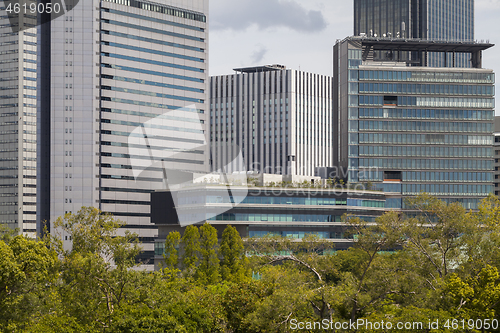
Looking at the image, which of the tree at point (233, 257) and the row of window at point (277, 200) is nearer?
the tree at point (233, 257)

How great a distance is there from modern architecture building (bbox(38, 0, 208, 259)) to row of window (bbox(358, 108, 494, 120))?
70868 mm

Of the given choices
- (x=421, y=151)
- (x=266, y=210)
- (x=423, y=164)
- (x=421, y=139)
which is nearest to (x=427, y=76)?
Result: (x=421, y=139)

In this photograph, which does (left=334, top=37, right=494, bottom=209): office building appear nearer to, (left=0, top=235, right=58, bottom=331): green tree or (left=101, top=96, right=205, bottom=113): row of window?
(left=101, top=96, right=205, bottom=113): row of window

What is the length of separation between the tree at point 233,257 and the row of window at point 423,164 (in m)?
63.2

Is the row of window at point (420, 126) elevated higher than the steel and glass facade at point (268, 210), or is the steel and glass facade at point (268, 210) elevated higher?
the row of window at point (420, 126)

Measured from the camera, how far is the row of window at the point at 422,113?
15438 cm

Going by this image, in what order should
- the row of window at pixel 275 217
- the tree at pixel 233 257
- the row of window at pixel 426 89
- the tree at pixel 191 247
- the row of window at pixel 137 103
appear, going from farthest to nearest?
the row of window at pixel 137 103, the row of window at pixel 426 89, the row of window at pixel 275 217, the tree at pixel 191 247, the tree at pixel 233 257

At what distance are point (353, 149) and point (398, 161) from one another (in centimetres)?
1318

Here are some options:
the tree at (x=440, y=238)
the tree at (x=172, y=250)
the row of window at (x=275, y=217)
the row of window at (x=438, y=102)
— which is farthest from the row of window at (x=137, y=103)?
the tree at (x=440, y=238)

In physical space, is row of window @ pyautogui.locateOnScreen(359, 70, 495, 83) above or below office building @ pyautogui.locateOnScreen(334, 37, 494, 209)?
above

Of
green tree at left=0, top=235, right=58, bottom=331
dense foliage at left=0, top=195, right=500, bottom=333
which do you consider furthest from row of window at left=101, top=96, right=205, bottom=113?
green tree at left=0, top=235, right=58, bottom=331

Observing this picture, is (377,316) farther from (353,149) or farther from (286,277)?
(353,149)

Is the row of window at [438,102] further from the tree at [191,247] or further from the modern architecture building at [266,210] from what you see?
the tree at [191,247]

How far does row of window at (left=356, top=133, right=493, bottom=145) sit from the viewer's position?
15438cm
